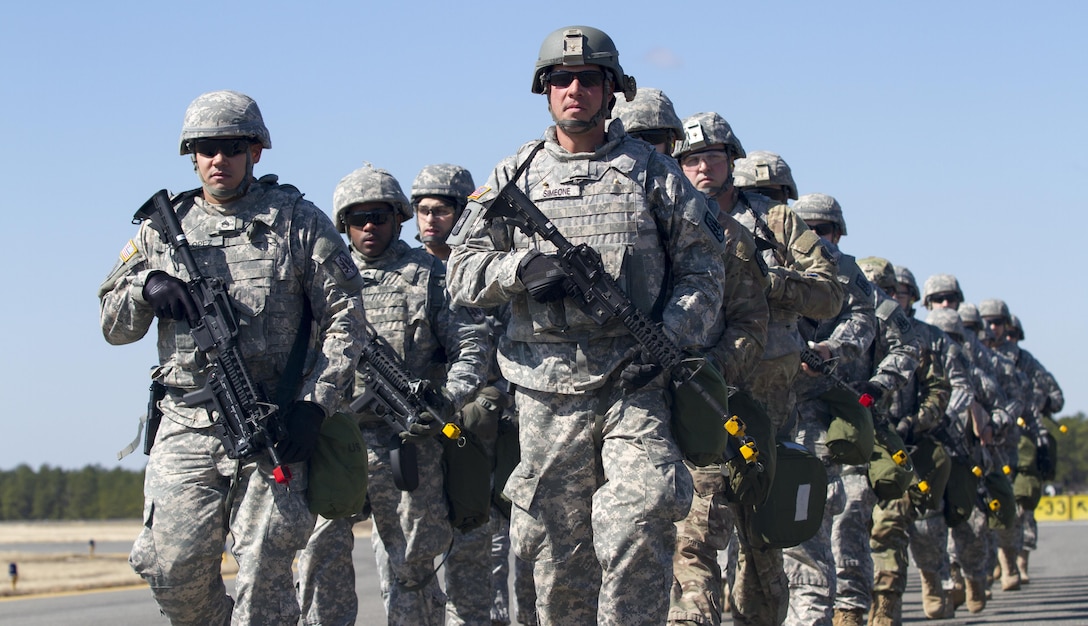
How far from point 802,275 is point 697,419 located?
6.95 feet

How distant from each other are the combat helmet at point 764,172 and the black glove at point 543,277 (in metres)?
3.76

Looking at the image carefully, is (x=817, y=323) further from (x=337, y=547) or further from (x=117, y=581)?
(x=117, y=581)

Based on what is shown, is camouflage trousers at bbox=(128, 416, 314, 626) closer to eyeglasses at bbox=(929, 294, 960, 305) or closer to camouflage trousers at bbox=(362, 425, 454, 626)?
camouflage trousers at bbox=(362, 425, 454, 626)

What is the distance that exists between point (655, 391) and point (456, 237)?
3.79 ft

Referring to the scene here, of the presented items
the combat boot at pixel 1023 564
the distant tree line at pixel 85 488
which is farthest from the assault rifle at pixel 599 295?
the distant tree line at pixel 85 488

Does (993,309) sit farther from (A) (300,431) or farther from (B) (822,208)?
(A) (300,431)

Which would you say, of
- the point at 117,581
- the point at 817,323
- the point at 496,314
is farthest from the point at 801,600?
the point at 117,581

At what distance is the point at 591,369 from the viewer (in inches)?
258

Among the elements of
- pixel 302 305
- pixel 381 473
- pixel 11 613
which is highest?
pixel 302 305

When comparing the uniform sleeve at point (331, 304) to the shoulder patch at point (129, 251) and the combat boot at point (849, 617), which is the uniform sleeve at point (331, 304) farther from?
the combat boot at point (849, 617)

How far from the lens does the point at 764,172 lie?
395 inches

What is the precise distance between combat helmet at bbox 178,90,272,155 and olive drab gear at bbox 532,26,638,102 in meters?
1.26

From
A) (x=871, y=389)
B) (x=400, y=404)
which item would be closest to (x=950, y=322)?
(x=871, y=389)

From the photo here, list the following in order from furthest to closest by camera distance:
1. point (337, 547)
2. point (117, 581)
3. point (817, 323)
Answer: point (117, 581) → point (817, 323) → point (337, 547)
